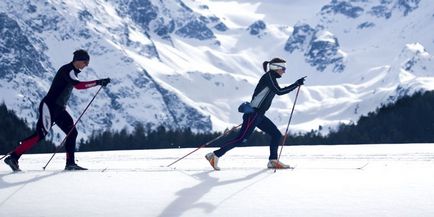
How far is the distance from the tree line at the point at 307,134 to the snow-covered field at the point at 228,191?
194ft

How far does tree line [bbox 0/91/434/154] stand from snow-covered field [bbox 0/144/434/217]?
59039mm

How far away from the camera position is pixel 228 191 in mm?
11281

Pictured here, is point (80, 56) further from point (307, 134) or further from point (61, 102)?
point (307, 134)

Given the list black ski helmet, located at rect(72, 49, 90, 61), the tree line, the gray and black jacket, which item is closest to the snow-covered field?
the gray and black jacket

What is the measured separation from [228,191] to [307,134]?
227ft

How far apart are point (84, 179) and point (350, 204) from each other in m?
5.00

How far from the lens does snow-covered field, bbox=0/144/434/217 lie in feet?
32.5

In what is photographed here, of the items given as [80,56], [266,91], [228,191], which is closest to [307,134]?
[266,91]

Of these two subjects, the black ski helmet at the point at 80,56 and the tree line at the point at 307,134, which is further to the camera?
the tree line at the point at 307,134

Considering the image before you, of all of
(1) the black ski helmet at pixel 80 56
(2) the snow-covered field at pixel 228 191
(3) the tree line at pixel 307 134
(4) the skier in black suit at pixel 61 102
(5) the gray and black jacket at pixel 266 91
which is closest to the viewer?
(2) the snow-covered field at pixel 228 191

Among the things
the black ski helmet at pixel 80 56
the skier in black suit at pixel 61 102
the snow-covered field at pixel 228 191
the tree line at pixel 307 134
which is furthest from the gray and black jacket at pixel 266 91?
the tree line at pixel 307 134

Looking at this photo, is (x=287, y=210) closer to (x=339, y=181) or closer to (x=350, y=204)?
(x=350, y=204)

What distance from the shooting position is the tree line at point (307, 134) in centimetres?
7831

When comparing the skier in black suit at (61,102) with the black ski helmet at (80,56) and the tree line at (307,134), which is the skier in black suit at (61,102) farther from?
the tree line at (307,134)
